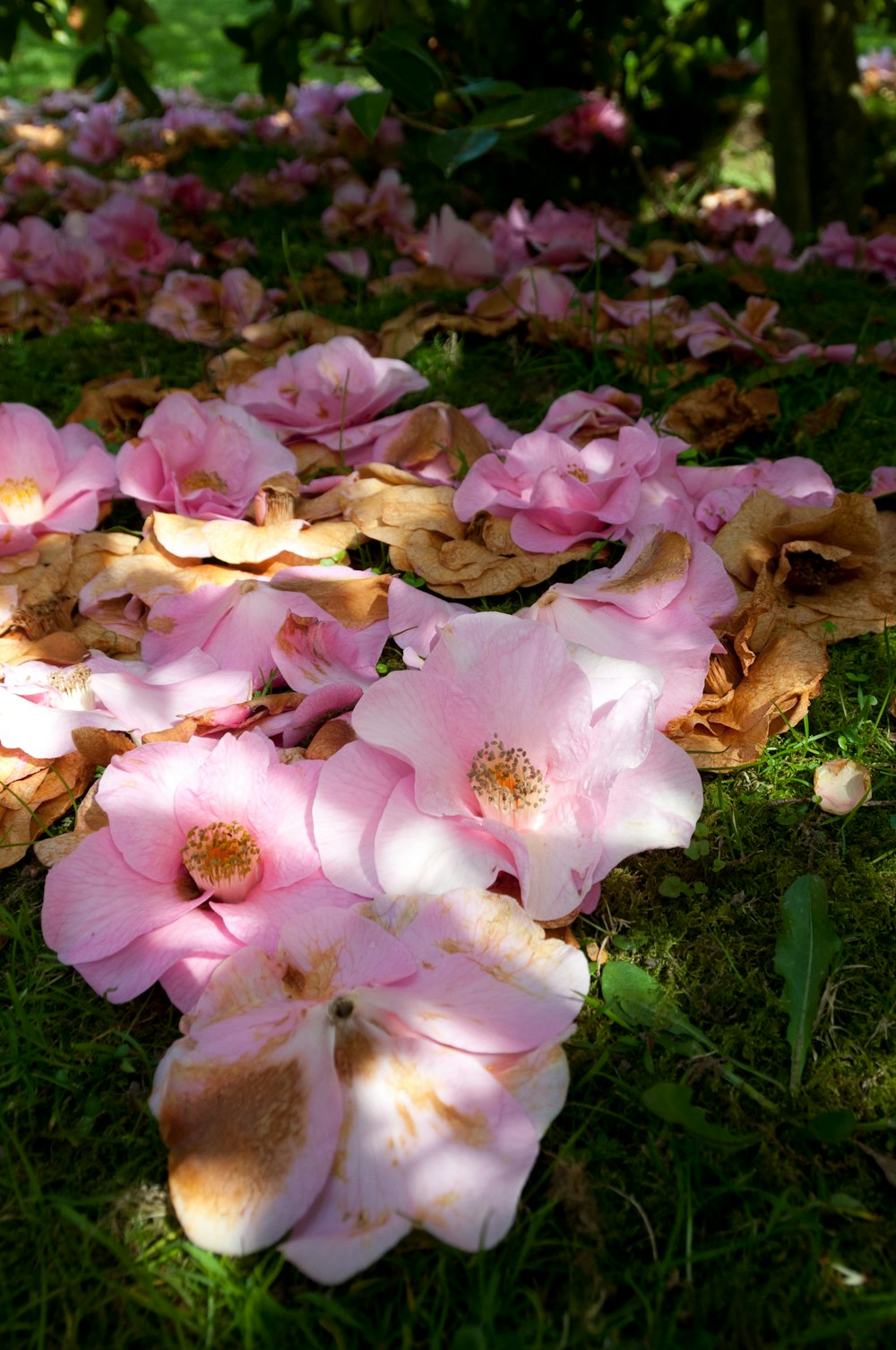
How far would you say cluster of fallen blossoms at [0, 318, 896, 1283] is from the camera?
1011 millimetres

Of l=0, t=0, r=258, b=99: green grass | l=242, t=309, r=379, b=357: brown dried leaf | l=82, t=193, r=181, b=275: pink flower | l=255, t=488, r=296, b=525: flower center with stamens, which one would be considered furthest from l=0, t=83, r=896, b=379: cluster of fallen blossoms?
l=0, t=0, r=258, b=99: green grass

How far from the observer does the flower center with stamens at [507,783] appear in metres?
1.26

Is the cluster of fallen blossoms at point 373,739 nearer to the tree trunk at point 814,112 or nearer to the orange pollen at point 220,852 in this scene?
the orange pollen at point 220,852

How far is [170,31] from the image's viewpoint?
Answer: 1049 centimetres

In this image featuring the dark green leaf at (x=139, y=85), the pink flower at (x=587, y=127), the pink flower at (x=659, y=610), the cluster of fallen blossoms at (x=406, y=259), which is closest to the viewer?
the pink flower at (x=659, y=610)

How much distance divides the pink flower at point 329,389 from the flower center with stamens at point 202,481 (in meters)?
0.28

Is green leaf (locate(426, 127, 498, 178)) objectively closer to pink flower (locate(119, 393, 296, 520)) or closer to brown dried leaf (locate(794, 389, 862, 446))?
pink flower (locate(119, 393, 296, 520))

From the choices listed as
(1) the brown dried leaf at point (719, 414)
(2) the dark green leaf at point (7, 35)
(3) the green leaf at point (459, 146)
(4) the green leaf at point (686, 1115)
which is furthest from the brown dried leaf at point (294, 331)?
(4) the green leaf at point (686, 1115)

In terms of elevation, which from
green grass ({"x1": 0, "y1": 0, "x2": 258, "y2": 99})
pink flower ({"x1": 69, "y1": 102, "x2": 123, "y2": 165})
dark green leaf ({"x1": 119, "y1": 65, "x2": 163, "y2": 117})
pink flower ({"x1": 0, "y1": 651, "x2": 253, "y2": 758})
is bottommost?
green grass ({"x1": 0, "y1": 0, "x2": 258, "y2": 99})

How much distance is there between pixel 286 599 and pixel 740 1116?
0.95 m

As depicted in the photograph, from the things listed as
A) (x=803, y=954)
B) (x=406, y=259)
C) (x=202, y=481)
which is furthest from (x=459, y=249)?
(x=803, y=954)

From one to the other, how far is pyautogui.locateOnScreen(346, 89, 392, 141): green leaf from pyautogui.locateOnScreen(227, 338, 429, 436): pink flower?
423mm

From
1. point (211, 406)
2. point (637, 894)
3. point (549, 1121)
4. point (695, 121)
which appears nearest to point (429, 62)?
point (211, 406)

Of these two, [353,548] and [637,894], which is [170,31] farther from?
[637,894]
